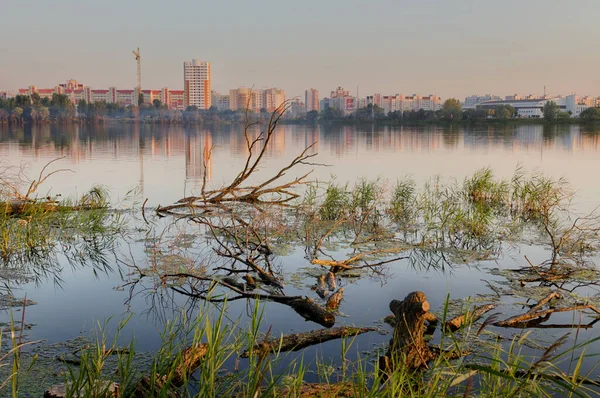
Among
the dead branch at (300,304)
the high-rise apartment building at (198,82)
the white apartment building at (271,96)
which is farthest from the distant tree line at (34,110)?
the high-rise apartment building at (198,82)

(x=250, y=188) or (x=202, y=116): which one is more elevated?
(x=202, y=116)

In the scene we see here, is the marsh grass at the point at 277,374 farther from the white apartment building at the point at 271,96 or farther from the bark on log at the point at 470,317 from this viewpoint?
the white apartment building at the point at 271,96

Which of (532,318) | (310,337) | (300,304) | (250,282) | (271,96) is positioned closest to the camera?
(310,337)

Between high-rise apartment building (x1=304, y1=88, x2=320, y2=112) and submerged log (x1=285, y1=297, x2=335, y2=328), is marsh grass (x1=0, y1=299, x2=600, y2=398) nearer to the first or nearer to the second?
submerged log (x1=285, y1=297, x2=335, y2=328)

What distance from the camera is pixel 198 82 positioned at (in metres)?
184

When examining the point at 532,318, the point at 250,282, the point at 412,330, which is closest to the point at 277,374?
the point at 412,330

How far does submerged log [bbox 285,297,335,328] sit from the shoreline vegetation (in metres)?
65.3

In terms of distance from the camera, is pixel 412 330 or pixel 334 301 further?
pixel 334 301

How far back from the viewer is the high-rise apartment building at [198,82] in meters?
180

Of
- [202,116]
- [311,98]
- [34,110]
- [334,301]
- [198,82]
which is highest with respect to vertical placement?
[198,82]

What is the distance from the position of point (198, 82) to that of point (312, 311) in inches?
7311

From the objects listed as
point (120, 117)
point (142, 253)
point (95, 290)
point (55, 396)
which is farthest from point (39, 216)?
point (120, 117)

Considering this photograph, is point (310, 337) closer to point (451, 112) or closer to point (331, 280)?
point (331, 280)

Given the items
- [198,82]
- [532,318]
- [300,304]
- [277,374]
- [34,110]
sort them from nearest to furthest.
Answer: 1. [277,374]
2. [532,318]
3. [300,304]
4. [34,110]
5. [198,82]
